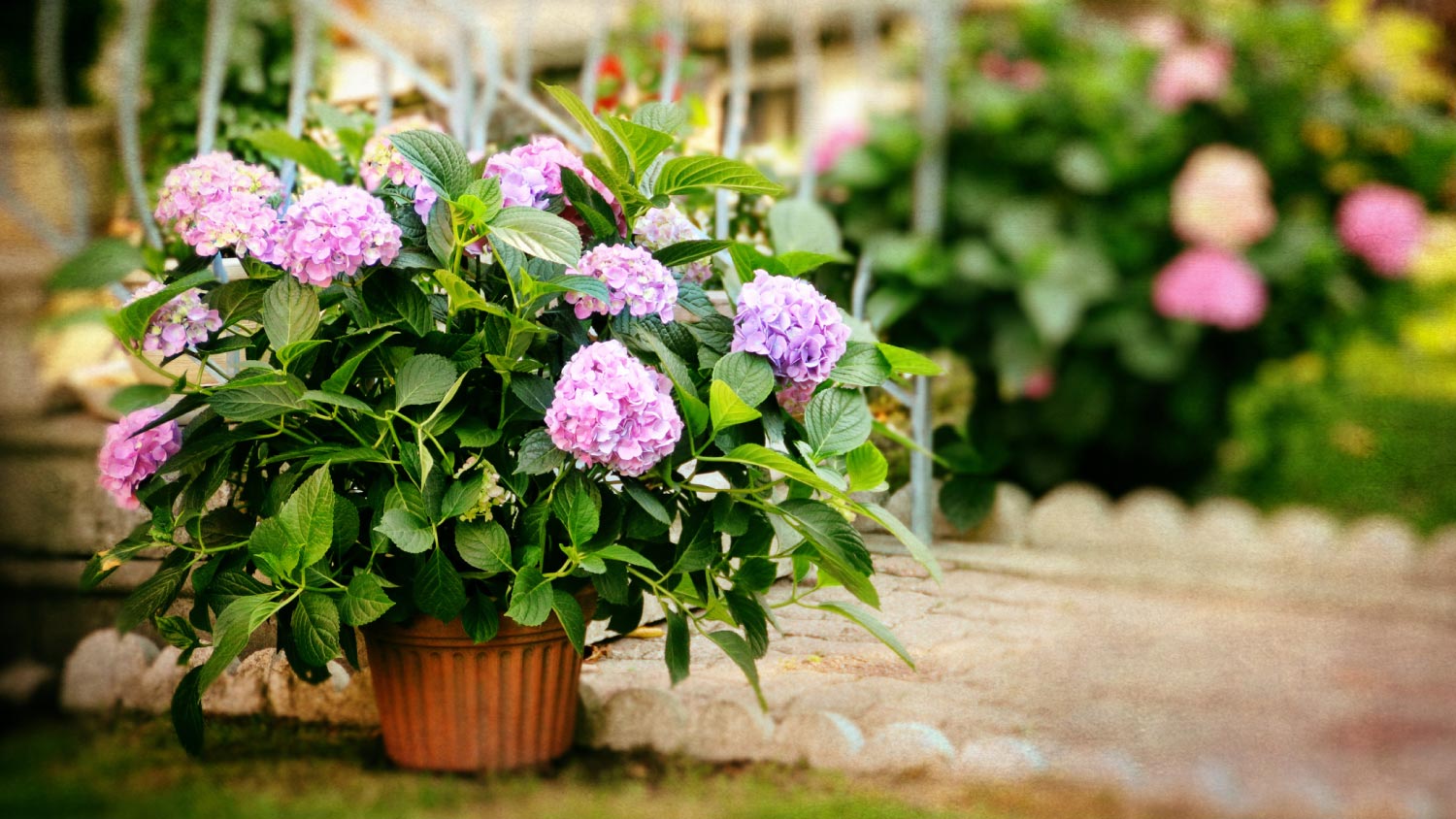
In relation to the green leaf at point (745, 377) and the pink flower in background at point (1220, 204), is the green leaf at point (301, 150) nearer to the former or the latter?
the green leaf at point (745, 377)

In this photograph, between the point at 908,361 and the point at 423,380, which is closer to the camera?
the point at 423,380

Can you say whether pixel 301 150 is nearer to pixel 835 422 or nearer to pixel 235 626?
pixel 235 626

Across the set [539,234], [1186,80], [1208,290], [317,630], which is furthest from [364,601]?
[1186,80]

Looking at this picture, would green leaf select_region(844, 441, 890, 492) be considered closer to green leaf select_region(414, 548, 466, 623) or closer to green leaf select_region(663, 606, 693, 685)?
green leaf select_region(663, 606, 693, 685)

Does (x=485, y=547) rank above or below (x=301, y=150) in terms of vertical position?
below

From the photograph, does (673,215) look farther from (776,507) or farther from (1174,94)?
(1174,94)

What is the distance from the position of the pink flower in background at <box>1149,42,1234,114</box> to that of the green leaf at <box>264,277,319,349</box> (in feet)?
5.81

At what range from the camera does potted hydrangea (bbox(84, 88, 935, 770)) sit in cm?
99

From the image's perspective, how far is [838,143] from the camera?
2.27 metres

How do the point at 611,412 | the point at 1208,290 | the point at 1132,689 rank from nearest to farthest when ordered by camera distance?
the point at 611,412 → the point at 1132,689 → the point at 1208,290

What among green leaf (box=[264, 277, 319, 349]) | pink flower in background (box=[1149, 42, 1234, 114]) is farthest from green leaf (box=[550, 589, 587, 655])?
pink flower in background (box=[1149, 42, 1234, 114])

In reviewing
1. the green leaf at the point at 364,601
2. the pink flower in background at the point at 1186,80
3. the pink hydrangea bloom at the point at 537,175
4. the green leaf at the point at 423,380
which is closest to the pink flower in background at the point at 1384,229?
the pink flower in background at the point at 1186,80

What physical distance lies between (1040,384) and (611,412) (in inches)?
55.7

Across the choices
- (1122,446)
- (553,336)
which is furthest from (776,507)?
(1122,446)
